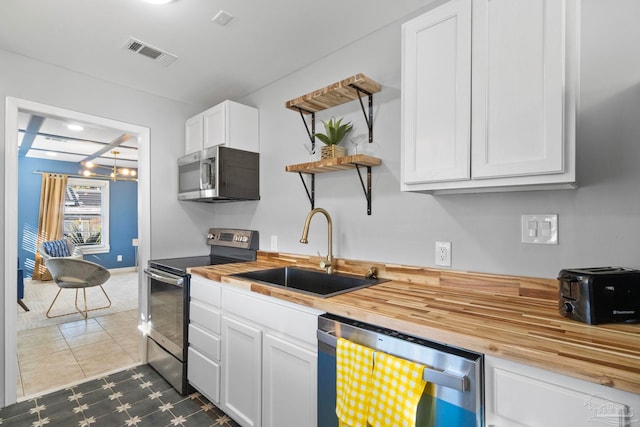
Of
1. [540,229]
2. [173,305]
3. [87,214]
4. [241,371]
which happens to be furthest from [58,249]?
[540,229]

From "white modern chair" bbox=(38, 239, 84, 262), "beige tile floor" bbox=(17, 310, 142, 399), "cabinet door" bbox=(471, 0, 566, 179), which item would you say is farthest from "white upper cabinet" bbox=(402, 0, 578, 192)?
"white modern chair" bbox=(38, 239, 84, 262)

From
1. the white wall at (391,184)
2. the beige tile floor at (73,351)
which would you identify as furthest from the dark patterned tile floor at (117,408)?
the white wall at (391,184)

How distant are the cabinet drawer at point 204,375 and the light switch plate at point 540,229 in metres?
1.79

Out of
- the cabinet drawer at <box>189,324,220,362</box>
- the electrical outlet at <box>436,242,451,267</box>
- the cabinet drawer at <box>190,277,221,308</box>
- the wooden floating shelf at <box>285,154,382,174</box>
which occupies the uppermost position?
the wooden floating shelf at <box>285,154,382,174</box>

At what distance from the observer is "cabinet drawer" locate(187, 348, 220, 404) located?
6.47 ft

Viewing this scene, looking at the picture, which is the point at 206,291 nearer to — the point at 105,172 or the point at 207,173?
the point at 207,173

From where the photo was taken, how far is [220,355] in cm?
194

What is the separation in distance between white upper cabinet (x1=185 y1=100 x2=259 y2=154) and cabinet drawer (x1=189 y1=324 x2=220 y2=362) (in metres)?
1.39

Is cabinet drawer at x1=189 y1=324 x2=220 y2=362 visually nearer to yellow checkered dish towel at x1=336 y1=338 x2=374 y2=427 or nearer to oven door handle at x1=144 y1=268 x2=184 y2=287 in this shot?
oven door handle at x1=144 y1=268 x2=184 y2=287

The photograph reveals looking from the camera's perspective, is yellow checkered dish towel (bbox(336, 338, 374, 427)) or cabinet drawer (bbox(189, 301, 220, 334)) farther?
cabinet drawer (bbox(189, 301, 220, 334))

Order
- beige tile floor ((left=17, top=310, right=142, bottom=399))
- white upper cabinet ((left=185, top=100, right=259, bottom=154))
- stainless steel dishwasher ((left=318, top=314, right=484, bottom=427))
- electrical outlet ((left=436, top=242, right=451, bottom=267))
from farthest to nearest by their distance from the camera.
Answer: white upper cabinet ((left=185, top=100, right=259, bottom=154)) → beige tile floor ((left=17, top=310, right=142, bottom=399)) → electrical outlet ((left=436, top=242, right=451, bottom=267)) → stainless steel dishwasher ((left=318, top=314, right=484, bottom=427))

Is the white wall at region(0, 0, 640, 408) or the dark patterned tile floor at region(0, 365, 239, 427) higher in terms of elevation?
the white wall at region(0, 0, 640, 408)

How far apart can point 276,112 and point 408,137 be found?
1450 millimetres

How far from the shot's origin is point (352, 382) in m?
1.17
